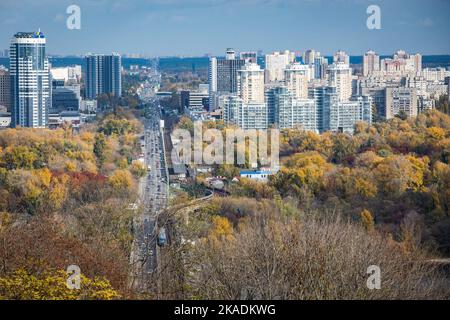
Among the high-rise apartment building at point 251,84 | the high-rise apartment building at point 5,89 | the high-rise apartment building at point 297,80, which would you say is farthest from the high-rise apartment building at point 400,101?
the high-rise apartment building at point 5,89

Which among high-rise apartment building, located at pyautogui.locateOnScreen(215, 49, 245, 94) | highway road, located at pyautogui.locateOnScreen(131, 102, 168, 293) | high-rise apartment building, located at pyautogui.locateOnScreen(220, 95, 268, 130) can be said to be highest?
high-rise apartment building, located at pyautogui.locateOnScreen(215, 49, 245, 94)

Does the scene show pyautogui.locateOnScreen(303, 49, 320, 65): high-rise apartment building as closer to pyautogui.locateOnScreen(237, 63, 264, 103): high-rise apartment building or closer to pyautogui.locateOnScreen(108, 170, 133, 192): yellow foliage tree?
pyautogui.locateOnScreen(237, 63, 264, 103): high-rise apartment building

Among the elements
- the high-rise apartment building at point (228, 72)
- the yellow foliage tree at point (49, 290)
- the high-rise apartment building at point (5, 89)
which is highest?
the high-rise apartment building at point (228, 72)

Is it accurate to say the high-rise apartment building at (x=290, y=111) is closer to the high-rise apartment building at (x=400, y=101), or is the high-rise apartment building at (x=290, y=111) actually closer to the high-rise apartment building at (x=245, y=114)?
the high-rise apartment building at (x=245, y=114)

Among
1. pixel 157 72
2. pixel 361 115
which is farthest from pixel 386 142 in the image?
pixel 157 72

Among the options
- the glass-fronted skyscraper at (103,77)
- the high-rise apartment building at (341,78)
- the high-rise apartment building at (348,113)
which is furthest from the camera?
the glass-fronted skyscraper at (103,77)

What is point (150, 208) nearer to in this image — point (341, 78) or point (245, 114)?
point (245, 114)

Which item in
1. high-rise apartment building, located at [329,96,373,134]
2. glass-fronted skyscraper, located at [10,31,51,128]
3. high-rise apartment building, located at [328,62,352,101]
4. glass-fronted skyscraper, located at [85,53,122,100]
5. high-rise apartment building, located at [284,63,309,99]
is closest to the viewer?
high-rise apartment building, located at [329,96,373,134]

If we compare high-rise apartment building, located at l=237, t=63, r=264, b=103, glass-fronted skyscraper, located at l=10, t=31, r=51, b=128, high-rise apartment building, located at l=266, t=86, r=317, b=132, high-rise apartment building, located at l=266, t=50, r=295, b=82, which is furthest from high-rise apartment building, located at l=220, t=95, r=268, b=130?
high-rise apartment building, located at l=266, t=50, r=295, b=82
